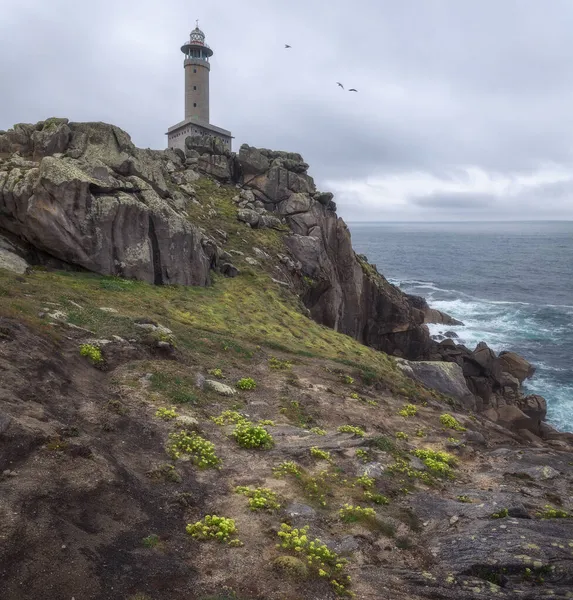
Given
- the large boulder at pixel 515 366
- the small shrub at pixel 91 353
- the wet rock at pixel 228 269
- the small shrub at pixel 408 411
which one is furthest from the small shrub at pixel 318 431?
the large boulder at pixel 515 366

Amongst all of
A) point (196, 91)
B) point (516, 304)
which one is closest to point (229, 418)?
point (196, 91)

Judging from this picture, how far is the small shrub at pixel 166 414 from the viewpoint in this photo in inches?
682

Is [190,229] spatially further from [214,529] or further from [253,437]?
[214,529]

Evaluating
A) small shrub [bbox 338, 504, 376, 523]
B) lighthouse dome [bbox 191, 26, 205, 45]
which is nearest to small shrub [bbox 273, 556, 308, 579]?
small shrub [bbox 338, 504, 376, 523]

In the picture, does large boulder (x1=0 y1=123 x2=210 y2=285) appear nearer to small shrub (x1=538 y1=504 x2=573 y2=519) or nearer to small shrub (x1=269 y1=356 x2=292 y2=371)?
small shrub (x1=269 y1=356 x2=292 y2=371)

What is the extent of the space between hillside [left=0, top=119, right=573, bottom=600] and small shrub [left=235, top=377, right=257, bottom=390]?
0.22 ft

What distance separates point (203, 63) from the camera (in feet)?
299

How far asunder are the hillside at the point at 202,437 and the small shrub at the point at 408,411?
0.33 ft

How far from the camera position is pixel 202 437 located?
55.4ft

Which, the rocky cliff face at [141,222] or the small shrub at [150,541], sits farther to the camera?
the rocky cliff face at [141,222]

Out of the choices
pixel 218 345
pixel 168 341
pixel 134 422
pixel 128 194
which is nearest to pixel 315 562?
pixel 134 422

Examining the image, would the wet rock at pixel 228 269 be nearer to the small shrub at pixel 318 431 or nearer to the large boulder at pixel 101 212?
the large boulder at pixel 101 212

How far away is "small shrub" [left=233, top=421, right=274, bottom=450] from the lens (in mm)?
17094

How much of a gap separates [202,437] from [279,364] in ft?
37.2
